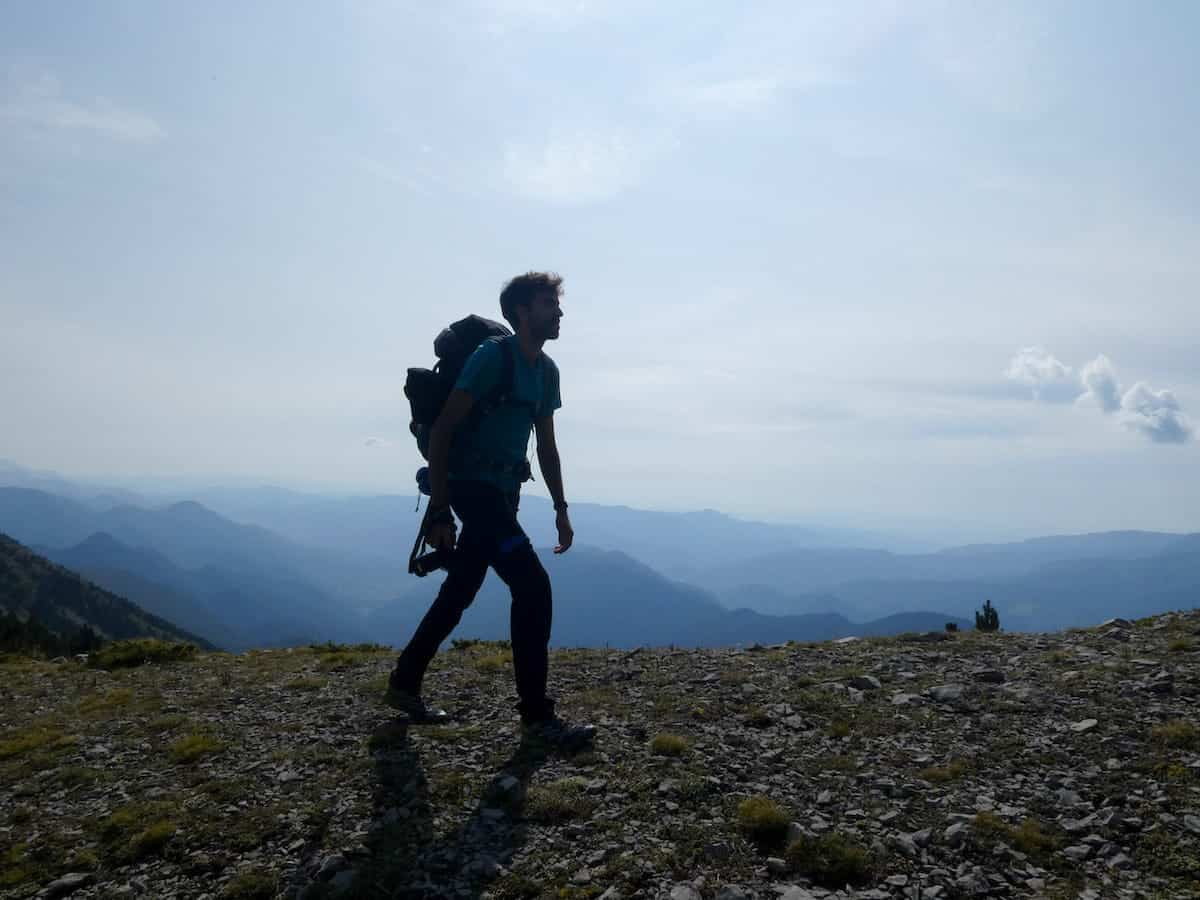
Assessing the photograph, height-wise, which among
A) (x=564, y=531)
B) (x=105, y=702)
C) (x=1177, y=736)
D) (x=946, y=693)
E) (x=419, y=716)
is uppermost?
(x=564, y=531)

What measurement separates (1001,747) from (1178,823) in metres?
1.66

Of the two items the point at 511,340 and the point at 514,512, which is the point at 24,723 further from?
the point at 511,340

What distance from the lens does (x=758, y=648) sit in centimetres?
1161

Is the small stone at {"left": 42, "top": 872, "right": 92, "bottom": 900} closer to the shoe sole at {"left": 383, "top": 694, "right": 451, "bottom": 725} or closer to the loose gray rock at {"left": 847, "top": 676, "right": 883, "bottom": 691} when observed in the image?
the shoe sole at {"left": 383, "top": 694, "right": 451, "bottom": 725}

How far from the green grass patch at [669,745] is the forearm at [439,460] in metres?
2.99

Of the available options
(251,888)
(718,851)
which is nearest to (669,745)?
(718,851)

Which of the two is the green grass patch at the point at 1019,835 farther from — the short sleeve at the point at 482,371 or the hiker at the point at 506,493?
the short sleeve at the point at 482,371

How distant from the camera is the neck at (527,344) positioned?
6.92m

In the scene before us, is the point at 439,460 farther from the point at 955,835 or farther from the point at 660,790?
the point at 955,835

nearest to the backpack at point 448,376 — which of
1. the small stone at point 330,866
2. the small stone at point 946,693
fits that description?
the small stone at point 330,866

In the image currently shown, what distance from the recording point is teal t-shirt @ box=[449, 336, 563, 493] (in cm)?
652

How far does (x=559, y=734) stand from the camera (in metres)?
6.70

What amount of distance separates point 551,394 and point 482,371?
1187mm

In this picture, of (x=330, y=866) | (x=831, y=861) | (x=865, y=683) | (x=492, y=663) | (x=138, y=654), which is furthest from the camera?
(x=138, y=654)
